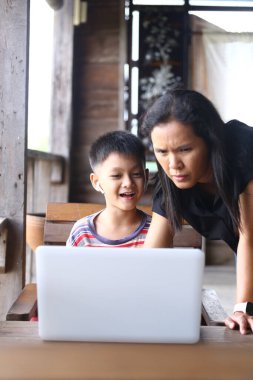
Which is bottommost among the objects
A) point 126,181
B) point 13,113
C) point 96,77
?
point 126,181

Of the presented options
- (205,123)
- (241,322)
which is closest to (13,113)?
(205,123)

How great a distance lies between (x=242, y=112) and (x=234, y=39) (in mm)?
661

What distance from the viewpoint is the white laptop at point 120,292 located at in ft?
2.45

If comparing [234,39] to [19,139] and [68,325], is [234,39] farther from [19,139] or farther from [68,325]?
[68,325]

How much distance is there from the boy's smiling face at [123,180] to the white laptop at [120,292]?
2.74ft

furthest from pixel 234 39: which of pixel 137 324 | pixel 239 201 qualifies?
pixel 137 324

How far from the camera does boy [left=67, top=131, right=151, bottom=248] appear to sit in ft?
5.31

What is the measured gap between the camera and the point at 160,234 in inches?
50.9

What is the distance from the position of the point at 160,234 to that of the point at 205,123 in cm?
33

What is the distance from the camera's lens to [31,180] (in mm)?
3580

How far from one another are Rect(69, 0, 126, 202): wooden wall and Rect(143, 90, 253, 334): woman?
3.58 meters

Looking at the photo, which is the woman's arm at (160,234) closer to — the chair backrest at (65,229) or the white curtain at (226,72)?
the chair backrest at (65,229)

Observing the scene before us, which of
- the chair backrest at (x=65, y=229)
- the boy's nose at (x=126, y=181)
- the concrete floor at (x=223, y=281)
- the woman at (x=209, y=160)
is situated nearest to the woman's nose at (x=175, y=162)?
the woman at (x=209, y=160)

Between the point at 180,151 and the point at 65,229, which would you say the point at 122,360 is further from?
the point at 65,229
